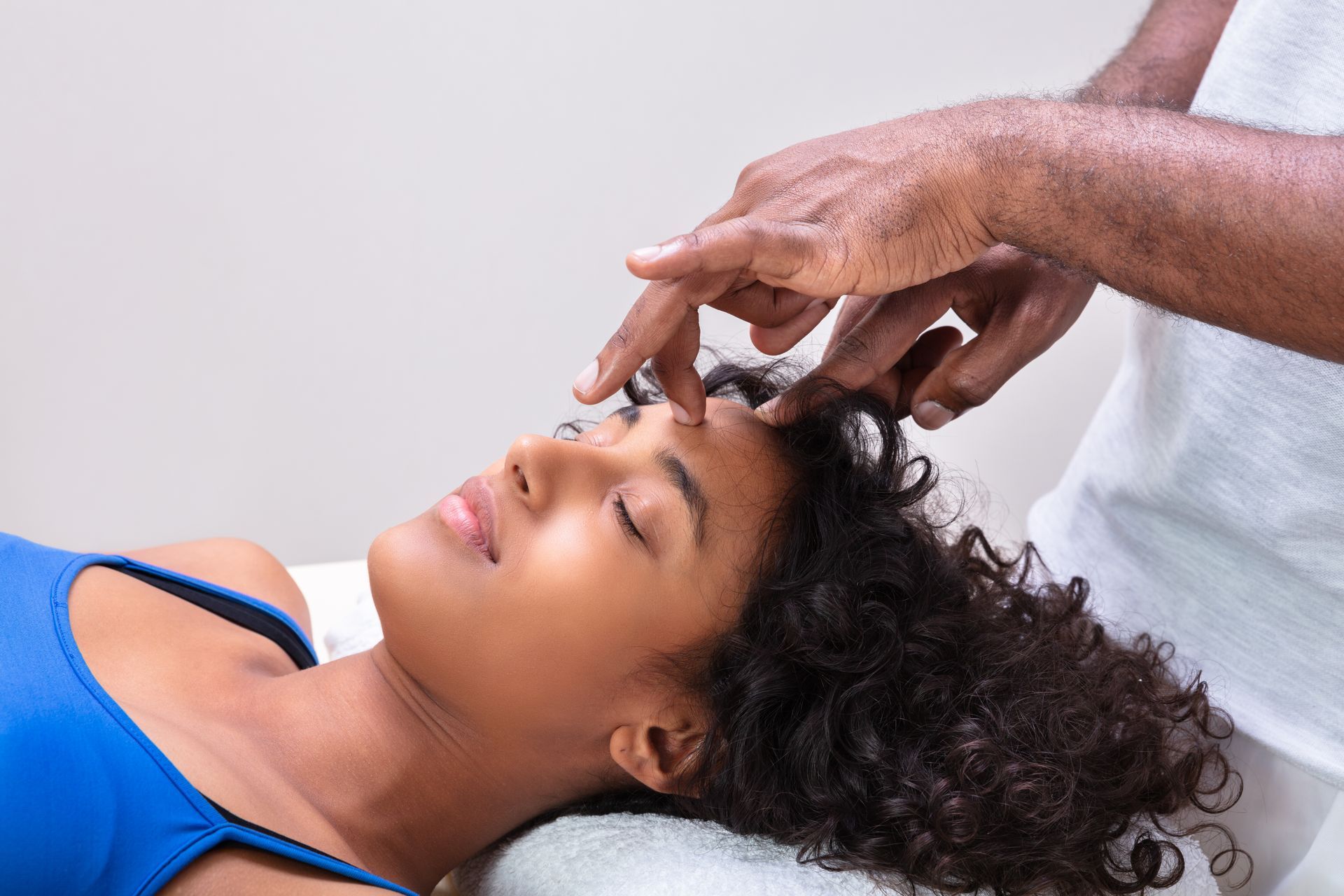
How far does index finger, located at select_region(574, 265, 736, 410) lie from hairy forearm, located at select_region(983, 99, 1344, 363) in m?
0.33

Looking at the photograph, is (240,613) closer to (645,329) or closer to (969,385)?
(645,329)

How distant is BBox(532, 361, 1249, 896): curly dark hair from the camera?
1.19 m

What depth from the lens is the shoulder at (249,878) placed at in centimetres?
101

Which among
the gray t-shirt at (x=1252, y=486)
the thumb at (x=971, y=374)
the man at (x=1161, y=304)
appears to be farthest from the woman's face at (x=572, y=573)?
the gray t-shirt at (x=1252, y=486)

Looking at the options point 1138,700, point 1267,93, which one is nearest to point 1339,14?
point 1267,93

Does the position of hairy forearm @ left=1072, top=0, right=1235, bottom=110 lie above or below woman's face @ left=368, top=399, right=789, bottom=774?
above

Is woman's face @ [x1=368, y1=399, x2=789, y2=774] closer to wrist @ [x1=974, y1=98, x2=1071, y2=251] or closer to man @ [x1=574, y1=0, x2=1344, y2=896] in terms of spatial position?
man @ [x1=574, y1=0, x2=1344, y2=896]

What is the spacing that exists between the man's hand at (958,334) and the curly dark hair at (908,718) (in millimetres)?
47

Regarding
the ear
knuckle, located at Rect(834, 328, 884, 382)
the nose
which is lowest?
the ear

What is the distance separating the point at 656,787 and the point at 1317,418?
92cm

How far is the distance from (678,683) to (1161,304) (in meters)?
0.66

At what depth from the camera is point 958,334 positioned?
1.40 m

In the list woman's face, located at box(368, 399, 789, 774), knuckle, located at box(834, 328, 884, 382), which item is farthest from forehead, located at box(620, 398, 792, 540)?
knuckle, located at box(834, 328, 884, 382)

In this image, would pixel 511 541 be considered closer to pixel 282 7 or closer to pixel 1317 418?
pixel 1317 418
